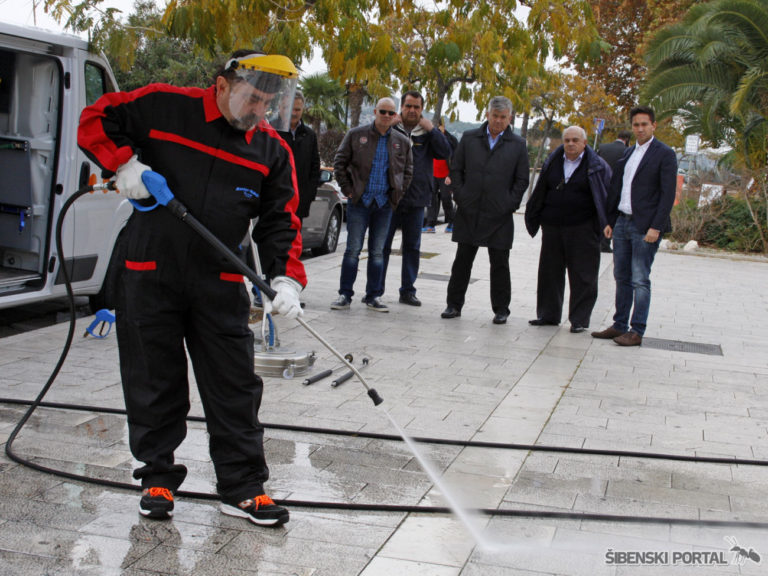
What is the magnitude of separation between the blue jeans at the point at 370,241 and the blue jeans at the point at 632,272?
2.15m

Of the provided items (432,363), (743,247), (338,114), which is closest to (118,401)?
(432,363)

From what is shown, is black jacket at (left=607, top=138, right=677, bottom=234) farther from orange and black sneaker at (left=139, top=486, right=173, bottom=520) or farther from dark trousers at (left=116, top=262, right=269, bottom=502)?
orange and black sneaker at (left=139, top=486, right=173, bottom=520)

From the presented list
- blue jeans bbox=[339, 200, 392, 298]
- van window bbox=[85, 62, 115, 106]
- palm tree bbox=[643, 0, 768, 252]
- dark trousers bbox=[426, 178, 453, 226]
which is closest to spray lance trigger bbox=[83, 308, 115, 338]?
van window bbox=[85, 62, 115, 106]

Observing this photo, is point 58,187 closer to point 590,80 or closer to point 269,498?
point 269,498

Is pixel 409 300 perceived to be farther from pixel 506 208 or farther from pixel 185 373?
pixel 185 373

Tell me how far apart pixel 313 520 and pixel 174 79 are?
3194cm

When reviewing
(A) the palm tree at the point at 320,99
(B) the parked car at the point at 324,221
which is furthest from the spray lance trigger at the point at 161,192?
(A) the palm tree at the point at 320,99

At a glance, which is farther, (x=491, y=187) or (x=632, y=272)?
(x=491, y=187)

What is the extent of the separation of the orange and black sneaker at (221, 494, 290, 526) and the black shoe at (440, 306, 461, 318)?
16.2ft

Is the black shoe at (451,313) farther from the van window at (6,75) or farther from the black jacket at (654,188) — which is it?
the van window at (6,75)

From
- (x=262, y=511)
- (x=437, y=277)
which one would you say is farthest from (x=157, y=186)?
(x=437, y=277)

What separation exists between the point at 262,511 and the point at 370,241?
5.15 m

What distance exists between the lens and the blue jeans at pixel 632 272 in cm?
752

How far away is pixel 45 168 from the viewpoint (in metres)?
6.94
